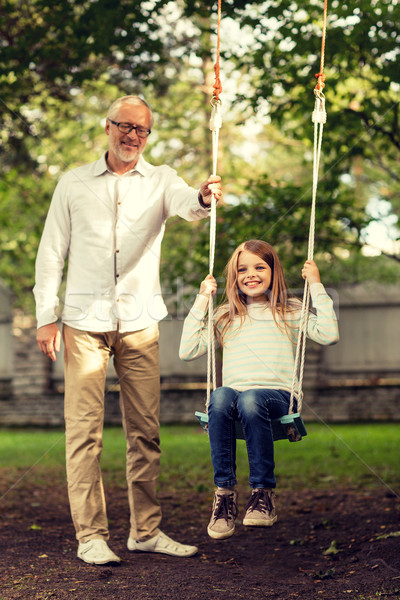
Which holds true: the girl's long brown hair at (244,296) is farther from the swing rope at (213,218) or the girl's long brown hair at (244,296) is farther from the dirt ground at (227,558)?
the dirt ground at (227,558)

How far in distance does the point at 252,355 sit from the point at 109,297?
0.79 metres

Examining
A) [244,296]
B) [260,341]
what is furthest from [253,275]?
[260,341]

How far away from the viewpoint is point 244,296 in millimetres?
3607

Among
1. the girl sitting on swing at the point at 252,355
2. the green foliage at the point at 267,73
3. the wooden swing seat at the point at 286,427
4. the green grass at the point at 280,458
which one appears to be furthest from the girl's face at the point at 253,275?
the green grass at the point at 280,458

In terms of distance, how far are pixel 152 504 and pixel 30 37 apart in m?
3.88

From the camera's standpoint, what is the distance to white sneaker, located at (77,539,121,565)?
11.4ft

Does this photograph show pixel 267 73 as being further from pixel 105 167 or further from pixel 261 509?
pixel 261 509

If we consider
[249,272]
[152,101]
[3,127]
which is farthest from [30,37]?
[152,101]

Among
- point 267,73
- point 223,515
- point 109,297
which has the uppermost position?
point 267,73

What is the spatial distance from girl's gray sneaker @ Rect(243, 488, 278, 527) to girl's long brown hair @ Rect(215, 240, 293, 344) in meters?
0.81

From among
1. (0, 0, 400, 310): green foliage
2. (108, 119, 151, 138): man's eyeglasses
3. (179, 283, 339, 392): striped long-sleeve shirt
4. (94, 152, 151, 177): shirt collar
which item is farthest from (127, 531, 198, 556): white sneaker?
(0, 0, 400, 310): green foliage

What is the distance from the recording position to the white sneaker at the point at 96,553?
137 inches

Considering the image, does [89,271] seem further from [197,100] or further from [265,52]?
[197,100]

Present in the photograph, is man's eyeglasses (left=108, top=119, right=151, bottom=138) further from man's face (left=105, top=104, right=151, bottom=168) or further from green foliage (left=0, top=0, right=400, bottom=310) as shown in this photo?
green foliage (left=0, top=0, right=400, bottom=310)
